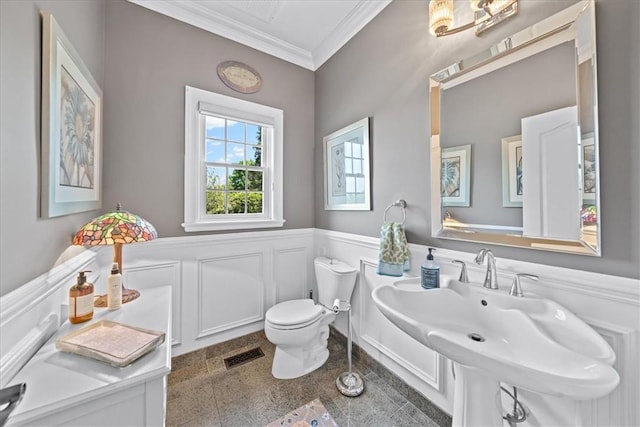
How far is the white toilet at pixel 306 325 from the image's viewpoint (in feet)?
5.39

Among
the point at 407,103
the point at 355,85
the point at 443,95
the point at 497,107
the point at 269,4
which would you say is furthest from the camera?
the point at 355,85

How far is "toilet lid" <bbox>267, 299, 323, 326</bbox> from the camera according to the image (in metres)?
1.65

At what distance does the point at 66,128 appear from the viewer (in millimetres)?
1047

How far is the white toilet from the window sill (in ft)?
1.94

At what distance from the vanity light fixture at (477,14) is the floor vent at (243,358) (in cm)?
245

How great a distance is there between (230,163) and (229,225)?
1.81 feet

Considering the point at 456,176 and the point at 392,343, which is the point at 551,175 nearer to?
the point at 456,176

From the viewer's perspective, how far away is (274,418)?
138 centimetres

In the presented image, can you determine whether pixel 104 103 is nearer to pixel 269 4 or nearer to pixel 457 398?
pixel 269 4

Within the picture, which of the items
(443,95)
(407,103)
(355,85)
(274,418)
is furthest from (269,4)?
(274,418)

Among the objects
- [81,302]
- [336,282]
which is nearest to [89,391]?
[81,302]

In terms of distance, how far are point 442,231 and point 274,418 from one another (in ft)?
4.70

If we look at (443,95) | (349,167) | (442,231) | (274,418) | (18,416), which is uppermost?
(443,95)

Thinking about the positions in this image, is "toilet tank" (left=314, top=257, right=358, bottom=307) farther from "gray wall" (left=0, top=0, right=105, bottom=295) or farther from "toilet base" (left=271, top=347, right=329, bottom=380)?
"gray wall" (left=0, top=0, right=105, bottom=295)
